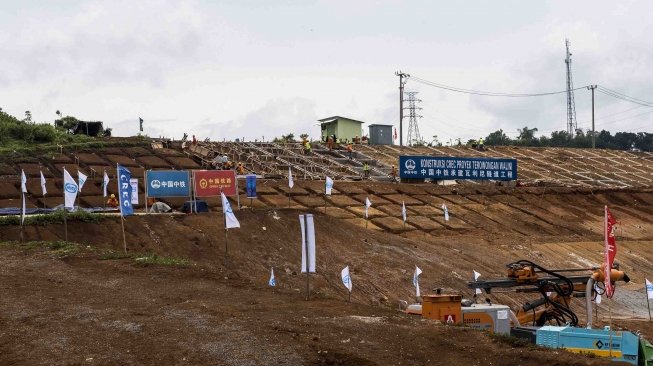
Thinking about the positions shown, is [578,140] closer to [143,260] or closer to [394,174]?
[394,174]

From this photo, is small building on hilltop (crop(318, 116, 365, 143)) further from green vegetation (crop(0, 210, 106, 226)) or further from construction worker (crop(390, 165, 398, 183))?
green vegetation (crop(0, 210, 106, 226))

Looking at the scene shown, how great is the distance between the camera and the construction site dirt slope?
1540 cm

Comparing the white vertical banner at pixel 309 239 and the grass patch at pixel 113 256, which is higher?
the white vertical banner at pixel 309 239

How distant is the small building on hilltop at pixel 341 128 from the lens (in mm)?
80562

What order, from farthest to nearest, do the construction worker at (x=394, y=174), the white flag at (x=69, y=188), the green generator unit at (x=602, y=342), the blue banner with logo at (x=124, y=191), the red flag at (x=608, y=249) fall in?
the construction worker at (x=394, y=174)
the white flag at (x=69, y=188)
the blue banner with logo at (x=124, y=191)
the red flag at (x=608, y=249)
the green generator unit at (x=602, y=342)

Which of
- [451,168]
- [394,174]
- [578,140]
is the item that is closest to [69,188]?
[394,174]

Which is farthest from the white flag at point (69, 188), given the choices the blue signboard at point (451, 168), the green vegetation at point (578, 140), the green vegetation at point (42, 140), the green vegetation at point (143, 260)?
the green vegetation at point (578, 140)

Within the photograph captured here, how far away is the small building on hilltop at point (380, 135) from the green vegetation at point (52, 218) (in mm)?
50186

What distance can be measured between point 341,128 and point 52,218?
47815mm

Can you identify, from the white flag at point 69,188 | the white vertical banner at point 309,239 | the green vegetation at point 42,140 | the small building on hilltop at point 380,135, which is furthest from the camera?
the small building on hilltop at point 380,135

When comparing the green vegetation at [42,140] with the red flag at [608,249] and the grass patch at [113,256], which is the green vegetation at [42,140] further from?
the red flag at [608,249]

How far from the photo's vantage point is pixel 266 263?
1444 inches

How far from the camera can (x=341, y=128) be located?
80.9m

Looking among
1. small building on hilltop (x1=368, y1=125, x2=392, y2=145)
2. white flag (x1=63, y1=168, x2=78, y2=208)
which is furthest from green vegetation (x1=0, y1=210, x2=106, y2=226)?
small building on hilltop (x1=368, y1=125, x2=392, y2=145)
